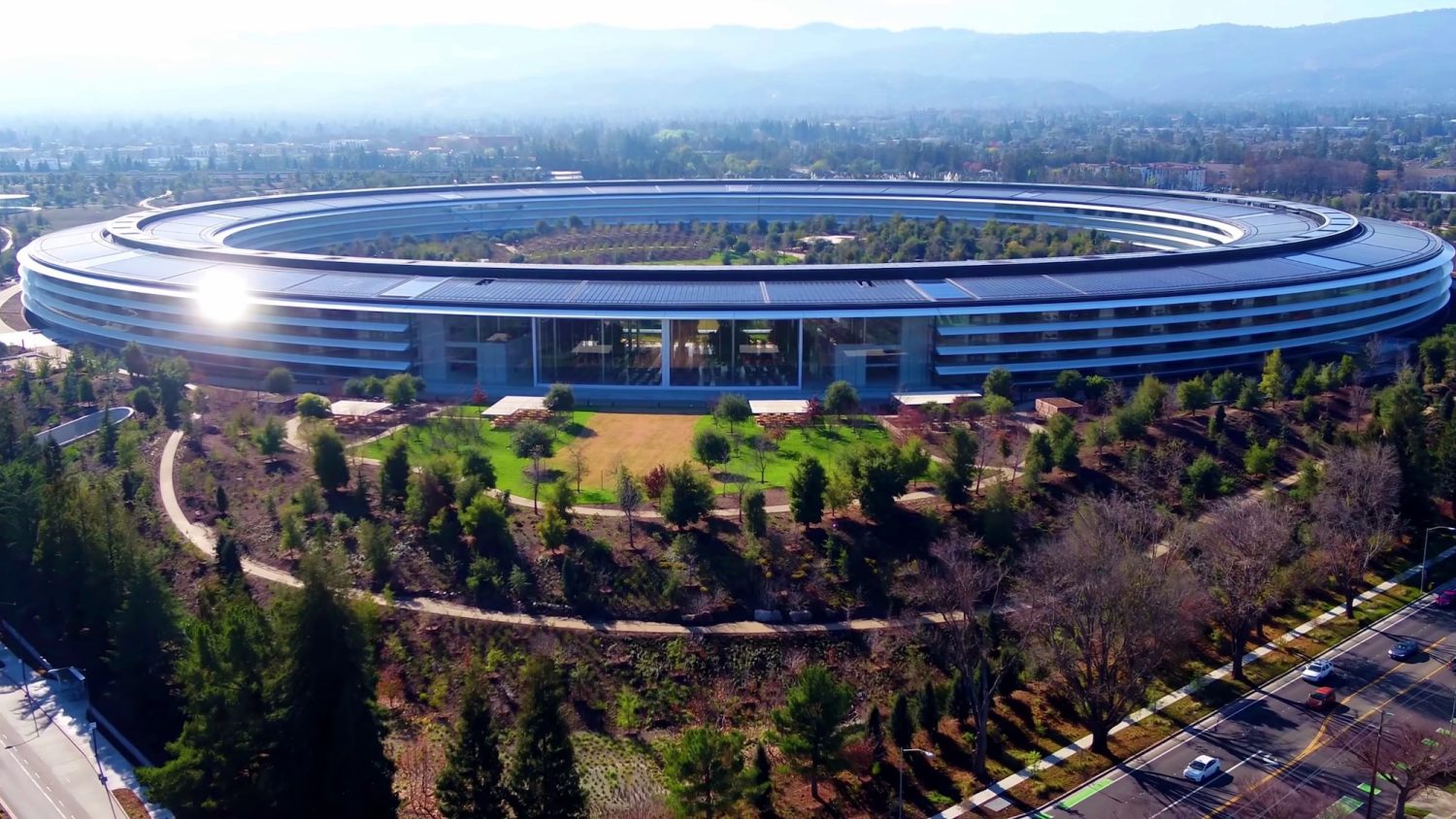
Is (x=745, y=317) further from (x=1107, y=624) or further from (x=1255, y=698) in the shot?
(x=1255, y=698)

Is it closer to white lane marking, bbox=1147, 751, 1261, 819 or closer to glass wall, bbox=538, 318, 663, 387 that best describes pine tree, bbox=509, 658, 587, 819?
white lane marking, bbox=1147, 751, 1261, 819

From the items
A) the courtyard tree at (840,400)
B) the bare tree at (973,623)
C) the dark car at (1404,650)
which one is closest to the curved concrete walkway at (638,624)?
the bare tree at (973,623)

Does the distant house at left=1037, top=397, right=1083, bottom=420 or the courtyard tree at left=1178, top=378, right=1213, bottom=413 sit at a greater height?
the courtyard tree at left=1178, top=378, right=1213, bottom=413

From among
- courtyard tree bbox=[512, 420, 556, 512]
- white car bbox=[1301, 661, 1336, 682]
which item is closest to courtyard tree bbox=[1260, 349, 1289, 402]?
white car bbox=[1301, 661, 1336, 682]

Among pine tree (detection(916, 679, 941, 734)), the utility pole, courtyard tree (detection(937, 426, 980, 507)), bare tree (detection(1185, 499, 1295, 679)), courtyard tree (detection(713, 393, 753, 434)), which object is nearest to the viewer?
the utility pole

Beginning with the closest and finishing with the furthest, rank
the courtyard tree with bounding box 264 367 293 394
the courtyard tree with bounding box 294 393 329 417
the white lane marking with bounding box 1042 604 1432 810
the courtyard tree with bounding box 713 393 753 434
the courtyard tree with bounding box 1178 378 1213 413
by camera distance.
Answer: the white lane marking with bounding box 1042 604 1432 810
the courtyard tree with bounding box 1178 378 1213 413
the courtyard tree with bounding box 713 393 753 434
the courtyard tree with bounding box 294 393 329 417
the courtyard tree with bounding box 264 367 293 394

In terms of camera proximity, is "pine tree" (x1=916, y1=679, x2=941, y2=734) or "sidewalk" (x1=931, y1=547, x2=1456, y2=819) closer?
"sidewalk" (x1=931, y1=547, x2=1456, y2=819)

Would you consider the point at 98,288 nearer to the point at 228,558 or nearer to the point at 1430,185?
the point at 228,558
